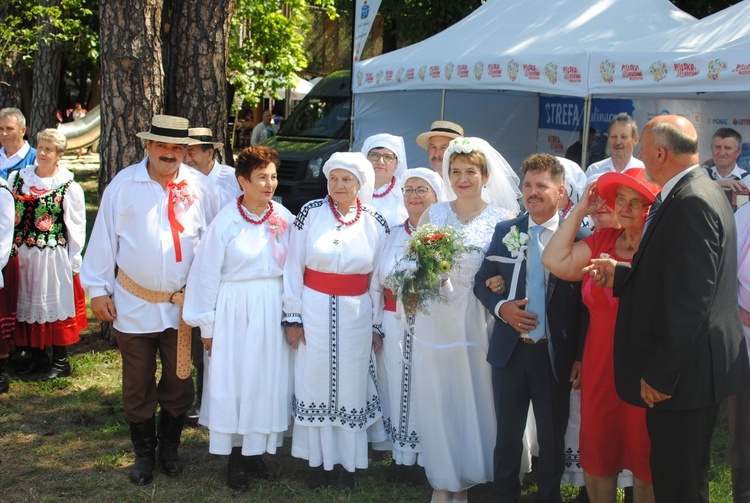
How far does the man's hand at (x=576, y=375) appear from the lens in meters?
3.73

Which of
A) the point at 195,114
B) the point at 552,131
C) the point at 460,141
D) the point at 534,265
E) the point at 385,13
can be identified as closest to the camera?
the point at 534,265

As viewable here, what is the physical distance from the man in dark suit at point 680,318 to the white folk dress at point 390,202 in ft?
7.22

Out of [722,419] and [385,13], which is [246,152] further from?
[385,13]

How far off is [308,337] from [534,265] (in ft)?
4.32

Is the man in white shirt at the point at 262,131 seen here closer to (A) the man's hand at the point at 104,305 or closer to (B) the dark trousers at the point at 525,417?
(A) the man's hand at the point at 104,305

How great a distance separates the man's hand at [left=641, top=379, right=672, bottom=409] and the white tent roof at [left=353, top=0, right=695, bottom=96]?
4.90 m

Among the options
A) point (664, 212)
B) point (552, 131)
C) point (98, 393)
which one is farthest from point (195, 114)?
point (552, 131)

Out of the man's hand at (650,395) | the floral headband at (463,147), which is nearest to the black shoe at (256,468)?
the floral headband at (463,147)

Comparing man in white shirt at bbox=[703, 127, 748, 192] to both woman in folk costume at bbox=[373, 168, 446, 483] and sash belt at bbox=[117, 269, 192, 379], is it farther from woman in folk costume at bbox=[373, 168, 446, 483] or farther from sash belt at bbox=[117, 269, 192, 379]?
sash belt at bbox=[117, 269, 192, 379]

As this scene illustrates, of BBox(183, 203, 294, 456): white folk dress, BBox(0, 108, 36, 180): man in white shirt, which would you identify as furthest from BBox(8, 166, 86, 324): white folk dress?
BBox(183, 203, 294, 456): white folk dress

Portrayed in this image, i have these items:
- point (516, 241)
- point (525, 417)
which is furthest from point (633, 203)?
point (525, 417)

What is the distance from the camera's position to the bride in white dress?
4004mm

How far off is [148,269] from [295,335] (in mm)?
894

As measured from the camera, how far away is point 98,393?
595 cm
